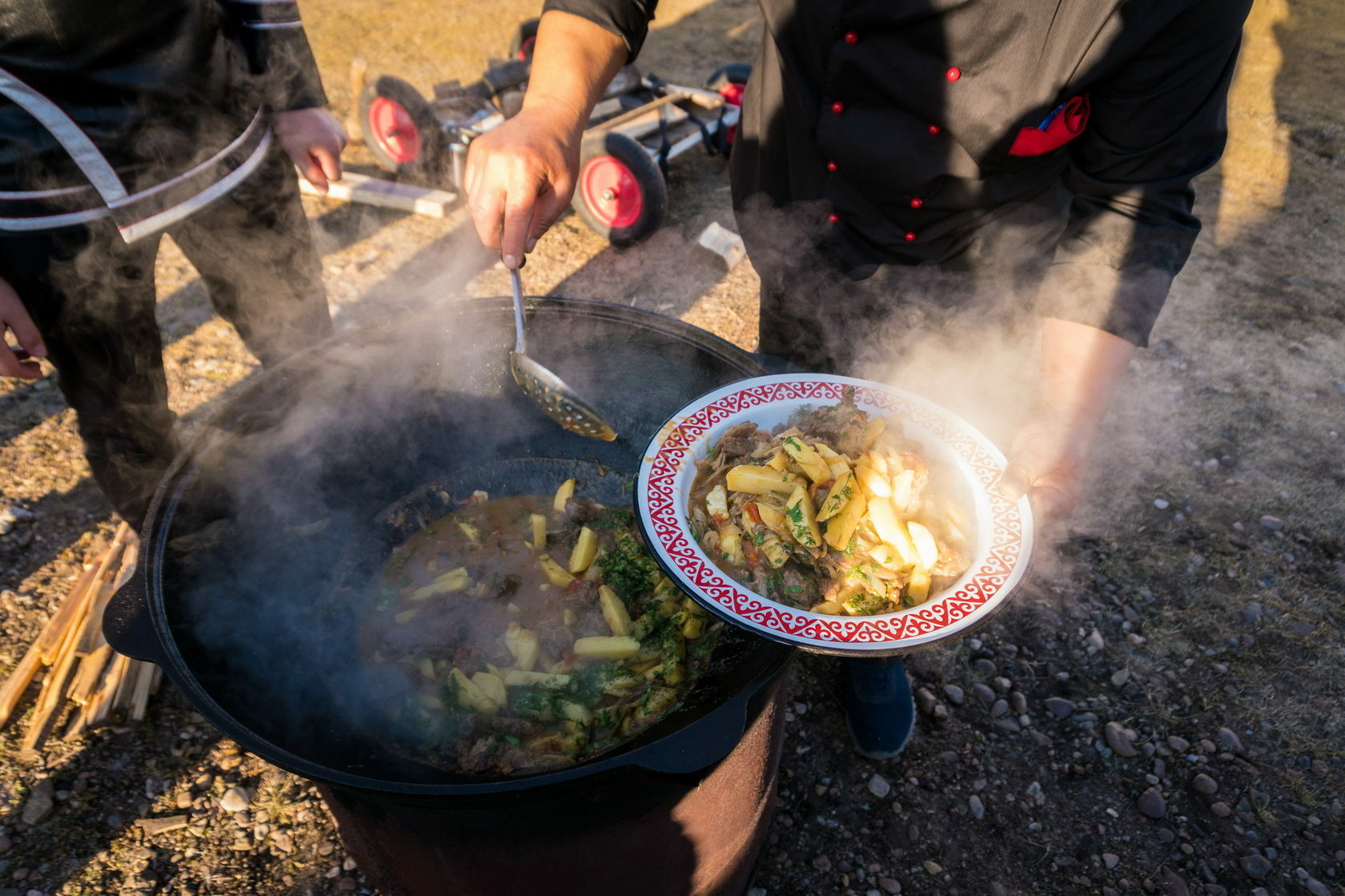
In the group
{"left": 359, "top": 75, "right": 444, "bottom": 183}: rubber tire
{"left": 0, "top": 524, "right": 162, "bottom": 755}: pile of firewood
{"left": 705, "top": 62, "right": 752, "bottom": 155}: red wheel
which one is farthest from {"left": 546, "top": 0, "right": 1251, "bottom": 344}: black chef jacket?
{"left": 705, "top": 62, "right": 752, "bottom": 155}: red wheel

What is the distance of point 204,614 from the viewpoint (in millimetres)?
1983

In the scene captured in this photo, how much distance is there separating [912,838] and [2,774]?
3381 mm

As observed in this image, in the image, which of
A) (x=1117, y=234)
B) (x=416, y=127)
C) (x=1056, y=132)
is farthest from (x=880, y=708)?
(x=416, y=127)

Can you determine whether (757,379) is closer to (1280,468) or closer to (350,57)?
(1280,468)

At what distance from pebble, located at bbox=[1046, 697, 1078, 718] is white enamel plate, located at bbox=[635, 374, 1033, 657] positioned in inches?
66.3

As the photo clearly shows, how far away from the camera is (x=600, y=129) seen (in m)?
5.67

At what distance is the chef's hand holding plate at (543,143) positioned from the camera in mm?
1967

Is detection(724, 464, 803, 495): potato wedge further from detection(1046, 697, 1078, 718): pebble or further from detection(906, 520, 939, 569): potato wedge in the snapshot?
detection(1046, 697, 1078, 718): pebble

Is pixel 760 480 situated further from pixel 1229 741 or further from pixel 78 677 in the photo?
pixel 78 677

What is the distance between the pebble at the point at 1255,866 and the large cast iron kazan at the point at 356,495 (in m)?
2.10

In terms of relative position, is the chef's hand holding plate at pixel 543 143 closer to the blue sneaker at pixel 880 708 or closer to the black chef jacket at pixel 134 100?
the black chef jacket at pixel 134 100

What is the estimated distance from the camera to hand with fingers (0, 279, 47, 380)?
223 centimetres

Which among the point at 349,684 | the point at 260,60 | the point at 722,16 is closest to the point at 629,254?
the point at 260,60

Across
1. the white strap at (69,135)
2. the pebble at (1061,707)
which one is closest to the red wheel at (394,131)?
the white strap at (69,135)
